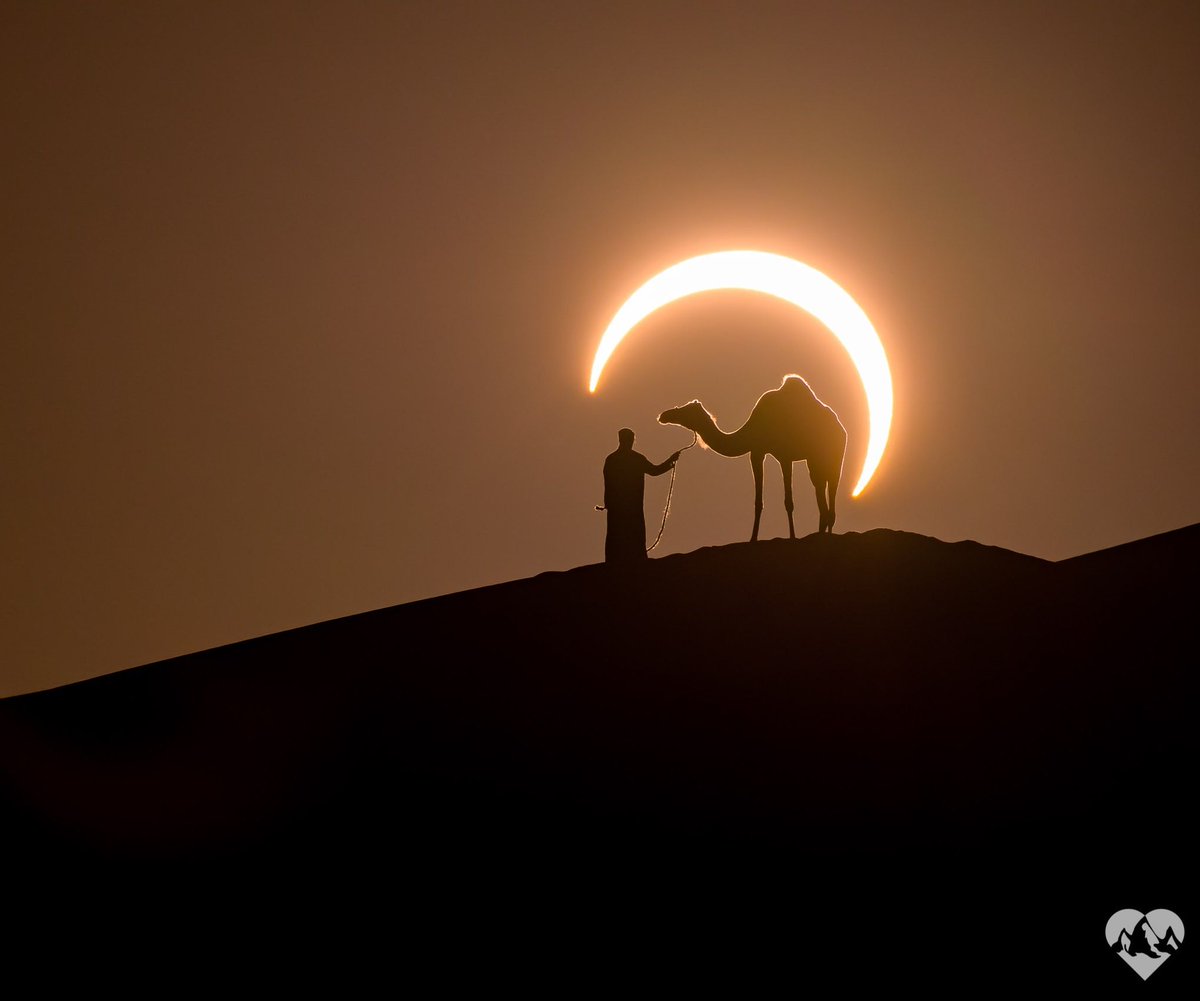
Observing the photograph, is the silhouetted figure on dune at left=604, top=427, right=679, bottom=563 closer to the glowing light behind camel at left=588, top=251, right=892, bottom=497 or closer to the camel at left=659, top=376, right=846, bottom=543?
the camel at left=659, top=376, right=846, bottom=543

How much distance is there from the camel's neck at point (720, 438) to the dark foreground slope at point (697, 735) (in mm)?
850

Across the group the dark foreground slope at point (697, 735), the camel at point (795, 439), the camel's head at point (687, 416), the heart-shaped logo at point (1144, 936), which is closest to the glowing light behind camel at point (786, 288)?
the camel at point (795, 439)

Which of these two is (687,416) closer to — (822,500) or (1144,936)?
(822,500)

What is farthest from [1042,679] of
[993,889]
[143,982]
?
[143,982]

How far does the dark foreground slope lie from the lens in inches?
147

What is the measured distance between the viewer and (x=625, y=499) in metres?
5.62

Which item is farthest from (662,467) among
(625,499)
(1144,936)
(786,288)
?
(1144,936)

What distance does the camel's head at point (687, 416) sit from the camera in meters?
5.82

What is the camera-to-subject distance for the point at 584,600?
16.1ft

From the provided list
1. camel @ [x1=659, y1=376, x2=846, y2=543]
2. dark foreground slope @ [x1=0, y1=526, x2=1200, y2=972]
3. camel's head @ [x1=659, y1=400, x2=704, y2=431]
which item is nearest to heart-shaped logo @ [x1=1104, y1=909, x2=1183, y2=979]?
dark foreground slope @ [x1=0, y1=526, x2=1200, y2=972]

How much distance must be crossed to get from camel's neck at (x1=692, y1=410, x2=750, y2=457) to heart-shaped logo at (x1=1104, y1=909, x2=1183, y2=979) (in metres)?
3.02

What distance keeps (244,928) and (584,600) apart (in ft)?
6.55

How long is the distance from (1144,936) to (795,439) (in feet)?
9.89

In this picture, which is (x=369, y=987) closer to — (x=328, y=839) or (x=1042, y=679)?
(x=328, y=839)
